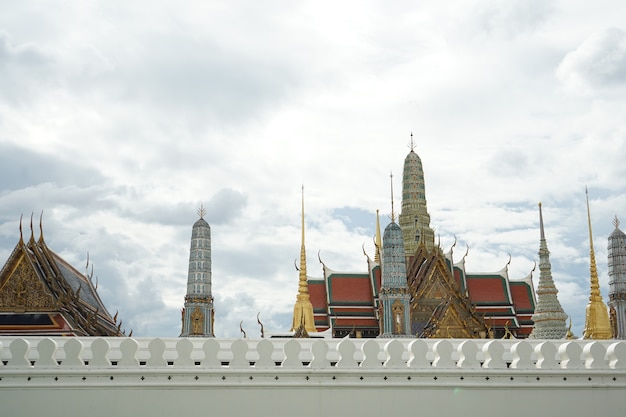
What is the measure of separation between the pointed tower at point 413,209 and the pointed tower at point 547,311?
8.28 m

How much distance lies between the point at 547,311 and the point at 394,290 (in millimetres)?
5545

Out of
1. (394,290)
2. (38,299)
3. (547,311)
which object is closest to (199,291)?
(38,299)

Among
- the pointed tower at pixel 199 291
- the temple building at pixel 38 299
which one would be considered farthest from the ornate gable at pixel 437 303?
the temple building at pixel 38 299

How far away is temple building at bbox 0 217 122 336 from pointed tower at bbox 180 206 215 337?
3231 mm

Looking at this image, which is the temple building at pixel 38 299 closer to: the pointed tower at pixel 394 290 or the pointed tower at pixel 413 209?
the pointed tower at pixel 394 290

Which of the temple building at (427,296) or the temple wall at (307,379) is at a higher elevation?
the temple building at (427,296)

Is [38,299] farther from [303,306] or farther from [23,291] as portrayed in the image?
[303,306]

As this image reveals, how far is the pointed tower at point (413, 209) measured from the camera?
37.1 meters

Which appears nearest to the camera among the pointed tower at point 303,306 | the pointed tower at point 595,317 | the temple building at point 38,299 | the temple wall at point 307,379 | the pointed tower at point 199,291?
the temple wall at point 307,379

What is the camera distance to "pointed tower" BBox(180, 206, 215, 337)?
85.8ft

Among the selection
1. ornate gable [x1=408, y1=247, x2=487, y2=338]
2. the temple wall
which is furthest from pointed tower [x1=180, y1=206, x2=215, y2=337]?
the temple wall

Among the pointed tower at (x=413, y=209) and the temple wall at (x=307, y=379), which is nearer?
the temple wall at (x=307, y=379)

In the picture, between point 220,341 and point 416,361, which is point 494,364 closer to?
point 416,361

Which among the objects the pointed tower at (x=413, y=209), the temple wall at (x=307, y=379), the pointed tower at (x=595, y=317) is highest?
the pointed tower at (x=413, y=209)
